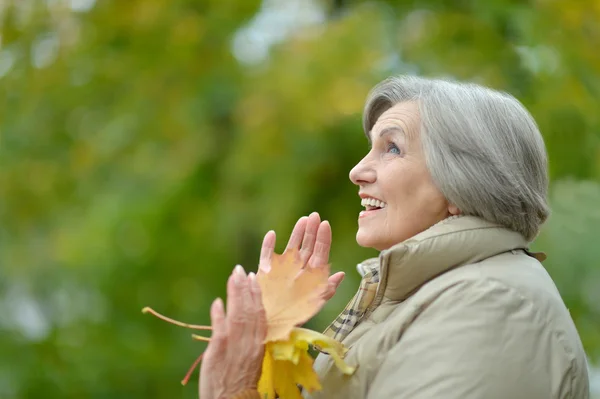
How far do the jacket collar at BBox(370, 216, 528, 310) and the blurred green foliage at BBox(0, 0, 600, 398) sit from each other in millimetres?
2404

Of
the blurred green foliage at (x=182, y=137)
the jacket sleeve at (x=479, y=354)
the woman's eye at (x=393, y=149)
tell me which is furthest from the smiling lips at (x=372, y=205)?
the blurred green foliage at (x=182, y=137)

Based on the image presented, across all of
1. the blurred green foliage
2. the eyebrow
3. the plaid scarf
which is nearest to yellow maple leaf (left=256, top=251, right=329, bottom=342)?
the plaid scarf

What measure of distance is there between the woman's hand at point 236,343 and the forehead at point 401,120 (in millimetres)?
454

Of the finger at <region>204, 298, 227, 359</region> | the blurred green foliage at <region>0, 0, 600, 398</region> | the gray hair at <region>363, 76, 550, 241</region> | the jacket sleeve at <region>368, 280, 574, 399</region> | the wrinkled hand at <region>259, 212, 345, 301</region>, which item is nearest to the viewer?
→ the jacket sleeve at <region>368, 280, 574, 399</region>

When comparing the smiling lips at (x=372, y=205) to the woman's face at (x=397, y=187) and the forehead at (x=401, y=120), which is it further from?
the forehead at (x=401, y=120)

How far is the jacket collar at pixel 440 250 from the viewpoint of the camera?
1.73 metres

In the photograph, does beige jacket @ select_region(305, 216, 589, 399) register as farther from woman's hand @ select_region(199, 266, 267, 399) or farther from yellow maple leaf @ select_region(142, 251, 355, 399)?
woman's hand @ select_region(199, 266, 267, 399)

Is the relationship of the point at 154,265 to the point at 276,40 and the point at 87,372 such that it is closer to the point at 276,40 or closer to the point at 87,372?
the point at 87,372

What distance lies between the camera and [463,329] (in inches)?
62.6

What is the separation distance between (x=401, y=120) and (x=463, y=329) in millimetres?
513

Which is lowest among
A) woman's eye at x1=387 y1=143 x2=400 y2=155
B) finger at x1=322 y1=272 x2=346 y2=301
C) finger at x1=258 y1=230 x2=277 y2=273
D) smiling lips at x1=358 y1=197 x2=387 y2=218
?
finger at x1=322 y1=272 x2=346 y2=301

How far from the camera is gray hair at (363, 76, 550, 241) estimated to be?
1.78 m

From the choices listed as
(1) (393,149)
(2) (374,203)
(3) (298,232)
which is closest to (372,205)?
(2) (374,203)

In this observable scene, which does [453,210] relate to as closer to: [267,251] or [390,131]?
[390,131]
